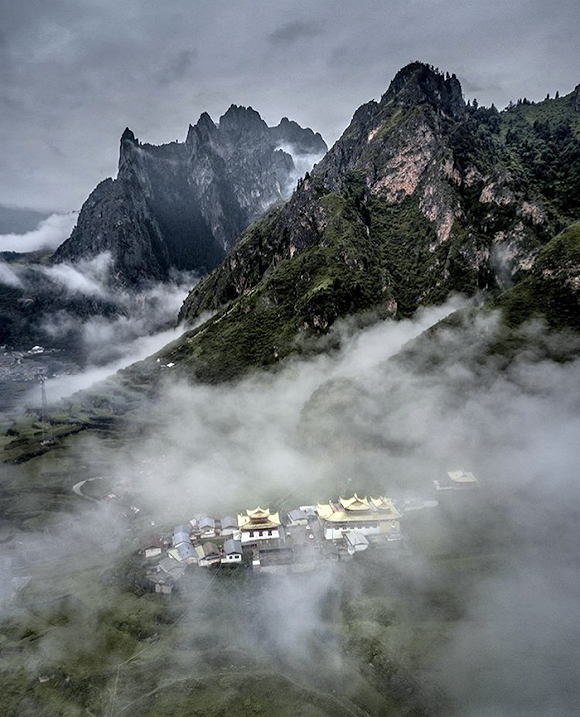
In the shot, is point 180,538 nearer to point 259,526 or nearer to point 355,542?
point 259,526

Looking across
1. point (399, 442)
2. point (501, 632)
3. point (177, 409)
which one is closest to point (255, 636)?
point (501, 632)

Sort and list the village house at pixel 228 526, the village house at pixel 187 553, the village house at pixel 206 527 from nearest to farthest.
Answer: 1. the village house at pixel 187 553
2. the village house at pixel 206 527
3. the village house at pixel 228 526

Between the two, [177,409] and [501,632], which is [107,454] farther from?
[501,632]

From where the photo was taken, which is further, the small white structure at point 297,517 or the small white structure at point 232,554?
the small white structure at point 297,517

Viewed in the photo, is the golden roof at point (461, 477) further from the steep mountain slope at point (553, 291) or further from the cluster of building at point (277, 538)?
the steep mountain slope at point (553, 291)

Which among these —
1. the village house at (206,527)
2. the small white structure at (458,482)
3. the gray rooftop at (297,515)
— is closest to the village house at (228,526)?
the village house at (206,527)

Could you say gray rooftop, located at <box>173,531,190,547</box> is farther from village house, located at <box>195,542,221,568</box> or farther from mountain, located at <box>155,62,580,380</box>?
mountain, located at <box>155,62,580,380</box>
